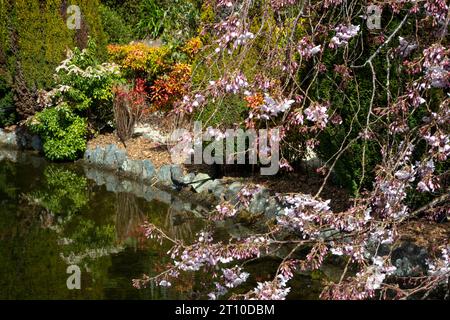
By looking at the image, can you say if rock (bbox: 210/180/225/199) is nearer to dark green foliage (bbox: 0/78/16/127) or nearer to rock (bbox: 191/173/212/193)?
rock (bbox: 191/173/212/193)

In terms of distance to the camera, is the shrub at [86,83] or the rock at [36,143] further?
the rock at [36,143]

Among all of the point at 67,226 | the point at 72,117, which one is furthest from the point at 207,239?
the point at 72,117

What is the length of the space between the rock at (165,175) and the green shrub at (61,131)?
1903mm

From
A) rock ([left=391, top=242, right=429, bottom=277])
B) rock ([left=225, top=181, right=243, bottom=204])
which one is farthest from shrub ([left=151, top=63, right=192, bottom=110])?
rock ([left=391, top=242, right=429, bottom=277])

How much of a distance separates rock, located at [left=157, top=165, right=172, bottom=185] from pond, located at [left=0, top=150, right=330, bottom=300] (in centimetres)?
46

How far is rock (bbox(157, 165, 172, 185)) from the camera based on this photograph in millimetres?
8945

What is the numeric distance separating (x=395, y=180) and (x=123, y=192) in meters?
5.13

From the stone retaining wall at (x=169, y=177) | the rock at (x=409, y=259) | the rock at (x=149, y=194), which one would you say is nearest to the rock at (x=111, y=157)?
the stone retaining wall at (x=169, y=177)

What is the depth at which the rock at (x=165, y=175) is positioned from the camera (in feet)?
29.3

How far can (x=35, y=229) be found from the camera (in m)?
7.34

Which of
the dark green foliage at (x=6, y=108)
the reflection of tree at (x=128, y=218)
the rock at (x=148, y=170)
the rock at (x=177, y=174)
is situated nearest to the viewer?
the reflection of tree at (x=128, y=218)

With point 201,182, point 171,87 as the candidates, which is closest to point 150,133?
point 171,87

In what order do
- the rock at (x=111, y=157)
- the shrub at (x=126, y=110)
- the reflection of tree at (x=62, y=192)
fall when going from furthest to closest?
the shrub at (x=126, y=110), the rock at (x=111, y=157), the reflection of tree at (x=62, y=192)

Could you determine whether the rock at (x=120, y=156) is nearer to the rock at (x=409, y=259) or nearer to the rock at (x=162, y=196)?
the rock at (x=162, y=196)
